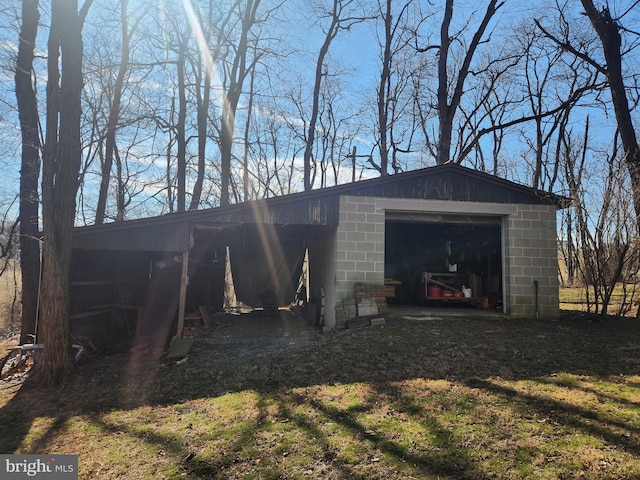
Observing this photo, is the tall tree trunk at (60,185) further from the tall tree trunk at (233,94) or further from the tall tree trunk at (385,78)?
the tall tree trunk at (385,78)

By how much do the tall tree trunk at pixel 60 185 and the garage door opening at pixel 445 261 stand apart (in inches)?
286

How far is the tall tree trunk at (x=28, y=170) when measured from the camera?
10344mm

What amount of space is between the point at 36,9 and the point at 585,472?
15678 mm

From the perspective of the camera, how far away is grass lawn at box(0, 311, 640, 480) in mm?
3576

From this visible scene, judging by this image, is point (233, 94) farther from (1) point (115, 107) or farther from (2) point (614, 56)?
(2) point (614, 56)

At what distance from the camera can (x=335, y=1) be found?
1964 centimetres

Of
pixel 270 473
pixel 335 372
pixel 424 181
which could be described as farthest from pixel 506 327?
pixel 270 473

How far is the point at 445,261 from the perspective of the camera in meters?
13.8

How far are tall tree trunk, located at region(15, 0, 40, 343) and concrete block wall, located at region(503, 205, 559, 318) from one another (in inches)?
474

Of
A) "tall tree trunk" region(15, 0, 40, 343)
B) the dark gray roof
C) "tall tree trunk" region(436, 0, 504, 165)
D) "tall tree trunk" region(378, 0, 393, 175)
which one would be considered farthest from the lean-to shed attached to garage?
"tall tree trunk" region(378, 0, 393, 175)

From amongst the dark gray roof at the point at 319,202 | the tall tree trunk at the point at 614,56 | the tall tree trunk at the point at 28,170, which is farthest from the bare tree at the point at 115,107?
the tall tree trunk at the point at 614,56

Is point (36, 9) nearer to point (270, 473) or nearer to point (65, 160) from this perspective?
point (65, 160)

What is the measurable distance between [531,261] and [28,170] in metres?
13.6

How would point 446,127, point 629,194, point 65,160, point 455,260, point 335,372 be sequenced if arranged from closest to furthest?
point 335,372 < point 65,160 < point 629,194 < point 455,260 < point 446,127
